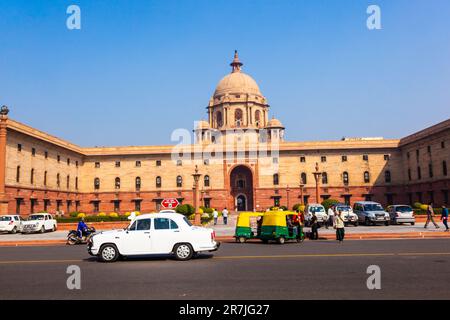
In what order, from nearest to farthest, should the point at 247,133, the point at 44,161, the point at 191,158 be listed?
the point at 44,161 < the point at 191,158 < the point at 247,133

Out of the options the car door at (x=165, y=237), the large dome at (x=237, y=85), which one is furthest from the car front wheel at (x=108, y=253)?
the large dome at (x=237, y=85)

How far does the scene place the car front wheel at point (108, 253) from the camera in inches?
492

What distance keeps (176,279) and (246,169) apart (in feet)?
158

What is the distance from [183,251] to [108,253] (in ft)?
8.09

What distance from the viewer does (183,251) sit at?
12531 millimetres

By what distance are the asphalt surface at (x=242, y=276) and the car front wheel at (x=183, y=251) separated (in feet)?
1.12

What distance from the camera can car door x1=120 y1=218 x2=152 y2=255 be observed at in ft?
40.8

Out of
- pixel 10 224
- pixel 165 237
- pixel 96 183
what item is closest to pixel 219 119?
pixel 96 183

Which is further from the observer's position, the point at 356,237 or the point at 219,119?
the point at 219,119

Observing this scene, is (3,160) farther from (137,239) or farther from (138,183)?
(137,239)

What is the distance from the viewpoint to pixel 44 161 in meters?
44.2
